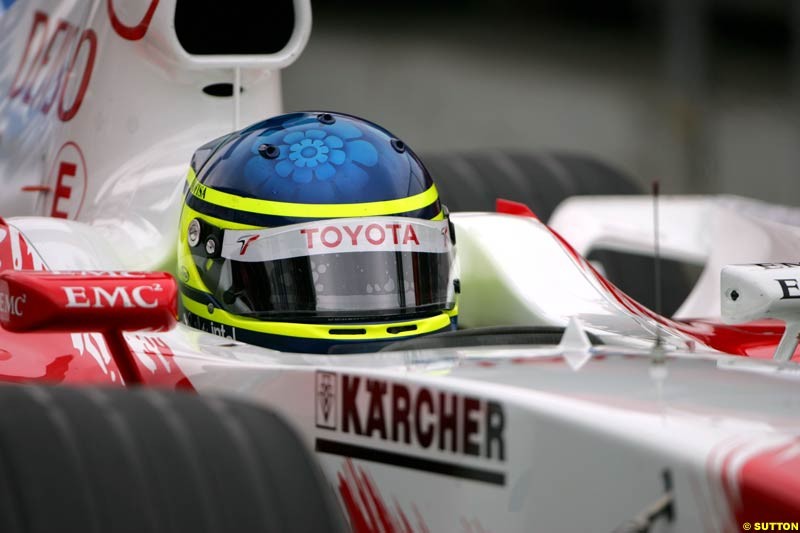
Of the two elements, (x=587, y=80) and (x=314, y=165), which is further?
(x=587, y=80)

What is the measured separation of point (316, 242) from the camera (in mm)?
2674

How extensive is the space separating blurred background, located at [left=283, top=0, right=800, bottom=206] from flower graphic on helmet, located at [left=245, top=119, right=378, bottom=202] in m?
7.22

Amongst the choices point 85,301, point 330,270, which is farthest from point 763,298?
point 85,301

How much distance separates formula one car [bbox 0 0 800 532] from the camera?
189 centimetres

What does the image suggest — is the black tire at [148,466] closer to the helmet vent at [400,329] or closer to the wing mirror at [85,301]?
the wing mirror at [85,301]

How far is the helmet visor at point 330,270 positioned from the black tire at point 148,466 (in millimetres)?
703

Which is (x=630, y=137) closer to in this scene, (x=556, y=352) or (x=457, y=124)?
(x=457, y=124)

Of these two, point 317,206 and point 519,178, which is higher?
point 317,206

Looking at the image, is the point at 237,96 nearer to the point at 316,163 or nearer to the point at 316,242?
the point at 316,163

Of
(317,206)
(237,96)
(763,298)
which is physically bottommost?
(763,298)

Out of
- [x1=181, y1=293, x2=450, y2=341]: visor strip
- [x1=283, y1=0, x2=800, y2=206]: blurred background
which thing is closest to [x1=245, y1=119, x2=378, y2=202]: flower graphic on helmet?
[x1=181, y1=293, x2=450, y2=341]: visor strip

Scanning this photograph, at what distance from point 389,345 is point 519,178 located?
3.03m

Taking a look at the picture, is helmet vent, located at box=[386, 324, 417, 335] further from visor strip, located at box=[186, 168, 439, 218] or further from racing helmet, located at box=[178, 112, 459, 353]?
visor strip, located at box=[186, 168, 439, 218]

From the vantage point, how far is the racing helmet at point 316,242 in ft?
8.71
